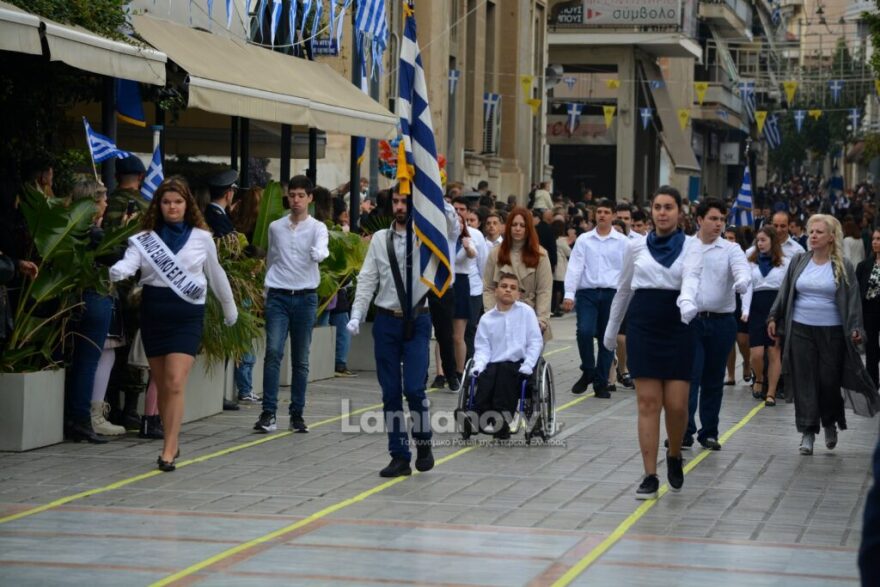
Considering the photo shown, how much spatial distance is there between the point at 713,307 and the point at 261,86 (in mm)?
6604

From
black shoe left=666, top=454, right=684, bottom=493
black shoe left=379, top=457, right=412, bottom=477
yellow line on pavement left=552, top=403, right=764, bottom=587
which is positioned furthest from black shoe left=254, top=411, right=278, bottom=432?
black shoe left=666, top=454, right=684, bottom=493

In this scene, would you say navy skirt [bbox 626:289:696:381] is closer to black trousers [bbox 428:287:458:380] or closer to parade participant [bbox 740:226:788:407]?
black trousers [bbox 428:287:458:380]

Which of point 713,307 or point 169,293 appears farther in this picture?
point 713,307

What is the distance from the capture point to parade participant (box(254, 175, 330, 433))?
12.9 meters

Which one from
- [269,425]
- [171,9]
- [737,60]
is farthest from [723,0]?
[269,425]

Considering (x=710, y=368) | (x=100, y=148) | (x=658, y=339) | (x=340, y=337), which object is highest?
(x=100, y=148)

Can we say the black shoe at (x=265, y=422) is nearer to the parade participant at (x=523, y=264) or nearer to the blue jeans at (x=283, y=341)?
the blue jeans at (x=283, y=341)

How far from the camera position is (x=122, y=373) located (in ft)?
41.7

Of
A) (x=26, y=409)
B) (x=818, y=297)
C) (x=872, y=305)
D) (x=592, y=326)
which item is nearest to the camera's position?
(x=26, y=409)

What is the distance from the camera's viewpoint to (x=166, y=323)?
429 inches

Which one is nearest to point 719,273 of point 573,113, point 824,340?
point 824,340

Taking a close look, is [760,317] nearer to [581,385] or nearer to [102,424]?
[581,385]

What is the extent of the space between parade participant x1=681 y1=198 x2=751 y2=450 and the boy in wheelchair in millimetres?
1241

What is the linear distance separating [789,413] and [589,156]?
153 ft
